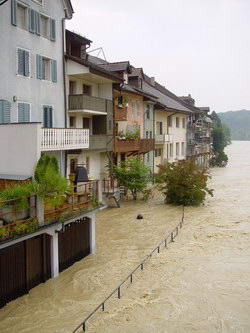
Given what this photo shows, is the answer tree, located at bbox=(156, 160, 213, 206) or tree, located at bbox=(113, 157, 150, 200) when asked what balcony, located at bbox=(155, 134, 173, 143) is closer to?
tree, located at bbox=(156, 160, 213, 206)

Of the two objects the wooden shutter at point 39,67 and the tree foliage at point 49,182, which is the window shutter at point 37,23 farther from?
the tree foliage at point 49,182

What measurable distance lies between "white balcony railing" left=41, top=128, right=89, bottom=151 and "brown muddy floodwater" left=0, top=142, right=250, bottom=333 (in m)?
5.54

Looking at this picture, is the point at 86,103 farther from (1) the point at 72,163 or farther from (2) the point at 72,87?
(1) the point at 72,163

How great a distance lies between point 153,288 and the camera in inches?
615

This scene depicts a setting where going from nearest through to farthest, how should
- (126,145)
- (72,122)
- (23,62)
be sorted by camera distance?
(23,62), (72,122), (126,145)

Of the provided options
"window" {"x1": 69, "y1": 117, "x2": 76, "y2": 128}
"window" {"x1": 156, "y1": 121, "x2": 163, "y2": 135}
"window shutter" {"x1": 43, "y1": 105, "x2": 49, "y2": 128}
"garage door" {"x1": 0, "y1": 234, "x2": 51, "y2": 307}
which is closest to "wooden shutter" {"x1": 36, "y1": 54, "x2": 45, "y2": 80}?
"window shutter" {"x1": 43, "y1": 105, "x2": 49, "y2": 128}

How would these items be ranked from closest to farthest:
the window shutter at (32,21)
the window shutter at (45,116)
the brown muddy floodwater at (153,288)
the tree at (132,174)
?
the brown muddy floodwater at (153,288) → the window shutter at (32,21) → the window shutter at (45,116) → the tree at (132,174)

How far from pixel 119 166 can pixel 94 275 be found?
57.9 feet

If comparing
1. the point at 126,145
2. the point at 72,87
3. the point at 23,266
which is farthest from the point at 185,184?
the point at 23,266

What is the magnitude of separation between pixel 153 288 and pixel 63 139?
31.4 feet

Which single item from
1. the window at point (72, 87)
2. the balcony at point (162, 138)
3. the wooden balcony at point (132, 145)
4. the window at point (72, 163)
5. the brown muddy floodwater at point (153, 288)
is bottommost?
the brown muddy floodwater at point (153, 288)

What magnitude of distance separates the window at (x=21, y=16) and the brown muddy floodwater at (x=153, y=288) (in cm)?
1240

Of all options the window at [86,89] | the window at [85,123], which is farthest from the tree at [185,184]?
the window at [86,89]

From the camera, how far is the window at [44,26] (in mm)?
22797
